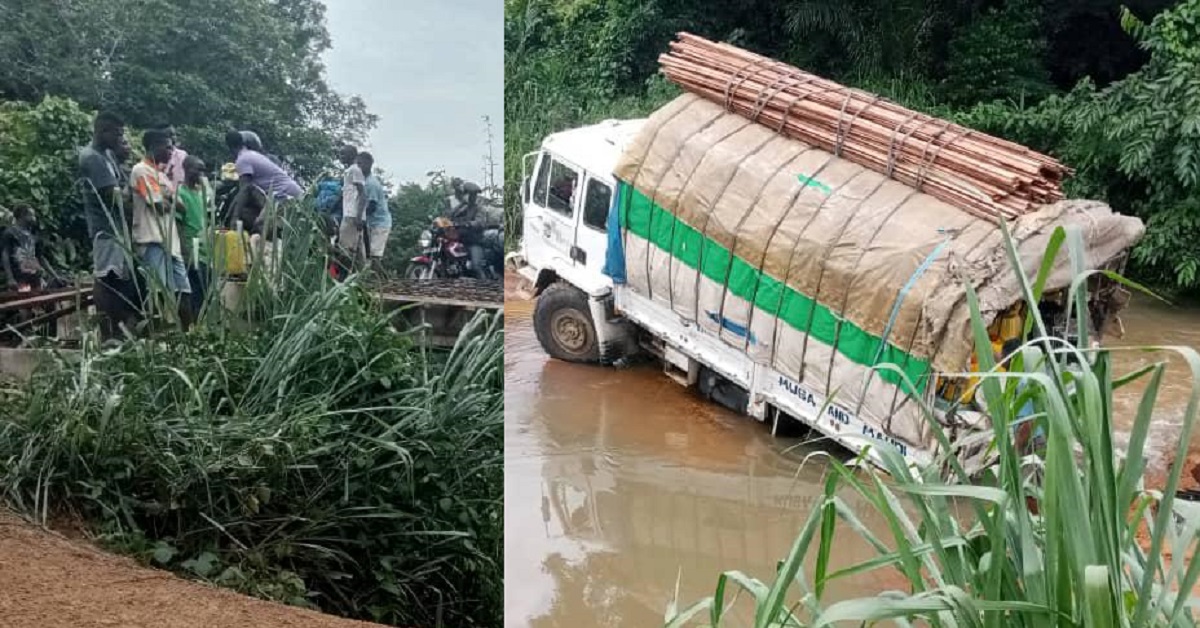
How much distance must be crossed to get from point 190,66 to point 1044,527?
365 centimetres

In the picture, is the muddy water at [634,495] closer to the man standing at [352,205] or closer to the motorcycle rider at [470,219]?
the motorcycle rider at [470,219]

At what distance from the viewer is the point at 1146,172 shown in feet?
37.9

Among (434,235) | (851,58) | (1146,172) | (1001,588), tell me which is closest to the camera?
(1001,588)

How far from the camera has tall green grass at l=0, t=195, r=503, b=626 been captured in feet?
12.6

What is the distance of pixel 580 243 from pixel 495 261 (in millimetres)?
5233

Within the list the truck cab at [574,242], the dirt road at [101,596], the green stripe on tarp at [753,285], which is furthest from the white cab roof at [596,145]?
the dirt road at [101,596]

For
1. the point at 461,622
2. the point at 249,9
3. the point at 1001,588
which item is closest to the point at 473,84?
the point at 249,9

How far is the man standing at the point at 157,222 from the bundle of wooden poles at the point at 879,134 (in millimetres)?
4628

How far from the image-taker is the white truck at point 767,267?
6.66m

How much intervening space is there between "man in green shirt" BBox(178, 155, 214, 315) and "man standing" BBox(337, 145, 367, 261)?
530mm

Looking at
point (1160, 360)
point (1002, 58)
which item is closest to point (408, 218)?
point (1160, 360)

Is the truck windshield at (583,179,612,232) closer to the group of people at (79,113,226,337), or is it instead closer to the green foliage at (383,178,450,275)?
the green foliage at (383,178,450,275)

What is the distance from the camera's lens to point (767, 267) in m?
7.57

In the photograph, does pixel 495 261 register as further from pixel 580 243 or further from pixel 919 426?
pixel 580 243
